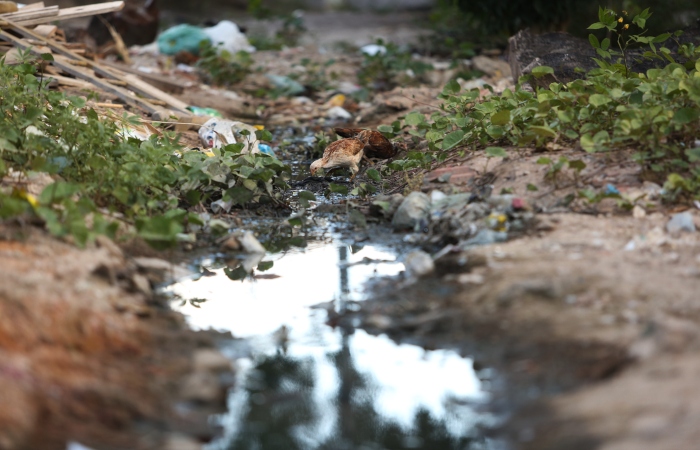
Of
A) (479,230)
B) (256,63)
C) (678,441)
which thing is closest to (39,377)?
(678,441)

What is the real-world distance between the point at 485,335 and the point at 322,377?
0.48 metres

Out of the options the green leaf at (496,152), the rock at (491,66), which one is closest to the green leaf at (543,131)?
the green leaf at (496,152)

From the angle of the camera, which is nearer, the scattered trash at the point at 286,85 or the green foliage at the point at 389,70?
the scattered trash at the point at 286,85

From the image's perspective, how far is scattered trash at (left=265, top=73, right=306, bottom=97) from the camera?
671 cm

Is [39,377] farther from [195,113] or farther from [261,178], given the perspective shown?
[195,113]

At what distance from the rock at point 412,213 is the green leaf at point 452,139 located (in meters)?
0.57

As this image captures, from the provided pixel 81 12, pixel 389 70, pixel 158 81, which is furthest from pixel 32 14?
pixel 389 70

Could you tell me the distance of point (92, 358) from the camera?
2072 millimetres

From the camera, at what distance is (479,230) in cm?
296

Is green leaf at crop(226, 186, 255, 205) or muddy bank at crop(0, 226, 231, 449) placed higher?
green leaf at crop(226, 186, 255, 205)

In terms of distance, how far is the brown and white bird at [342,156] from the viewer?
430 centimetres

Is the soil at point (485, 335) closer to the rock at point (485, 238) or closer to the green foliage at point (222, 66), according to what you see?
the rock at point (485, 238)

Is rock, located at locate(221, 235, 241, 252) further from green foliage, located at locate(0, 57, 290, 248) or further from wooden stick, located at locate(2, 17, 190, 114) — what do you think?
wooden stick, located at locate(2, 17, 190, 114)

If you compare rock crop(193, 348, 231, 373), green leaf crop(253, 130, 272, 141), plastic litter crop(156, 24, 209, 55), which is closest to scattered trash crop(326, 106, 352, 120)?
green leaf crop(253, 130, 272, 141)
